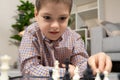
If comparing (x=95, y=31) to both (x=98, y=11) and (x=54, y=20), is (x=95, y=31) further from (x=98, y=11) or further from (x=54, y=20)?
(x=54, y=20)

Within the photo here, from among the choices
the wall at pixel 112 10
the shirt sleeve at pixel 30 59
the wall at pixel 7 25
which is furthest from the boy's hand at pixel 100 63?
the wall at pixel 7 25

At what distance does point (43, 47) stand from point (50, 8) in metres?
0.22

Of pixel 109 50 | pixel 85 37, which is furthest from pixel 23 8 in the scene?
pixel 109 50

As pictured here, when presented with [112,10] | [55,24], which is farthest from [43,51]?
[112,10]

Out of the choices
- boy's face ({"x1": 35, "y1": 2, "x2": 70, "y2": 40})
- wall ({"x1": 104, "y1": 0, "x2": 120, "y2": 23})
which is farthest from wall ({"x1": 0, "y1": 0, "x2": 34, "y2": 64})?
boy's face ({"x1": 35, "y1": 2, "x2": 70, "y2": 40})

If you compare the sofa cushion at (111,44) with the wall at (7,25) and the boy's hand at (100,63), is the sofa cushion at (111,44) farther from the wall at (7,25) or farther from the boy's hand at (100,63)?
the boy's hand at (100,63)

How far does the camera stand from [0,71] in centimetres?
42

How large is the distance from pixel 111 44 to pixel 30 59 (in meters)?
2.02

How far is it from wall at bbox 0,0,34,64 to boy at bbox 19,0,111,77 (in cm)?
314

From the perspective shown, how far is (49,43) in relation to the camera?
2.42 feet

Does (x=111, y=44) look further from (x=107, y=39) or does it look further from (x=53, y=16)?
(x=53, y=16)

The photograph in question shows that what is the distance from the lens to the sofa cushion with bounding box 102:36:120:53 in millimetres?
2507

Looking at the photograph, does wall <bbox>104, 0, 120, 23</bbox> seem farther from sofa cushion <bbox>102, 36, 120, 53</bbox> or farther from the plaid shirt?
the plaid shirt

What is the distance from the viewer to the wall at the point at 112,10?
3.75 metres
